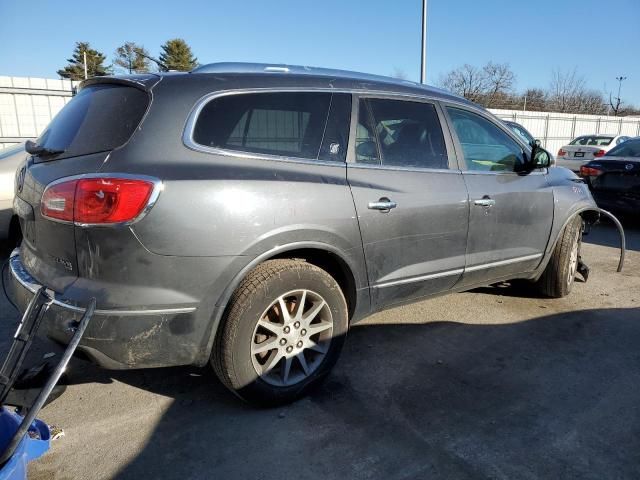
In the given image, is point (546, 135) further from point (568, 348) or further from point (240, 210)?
point (240, 210)

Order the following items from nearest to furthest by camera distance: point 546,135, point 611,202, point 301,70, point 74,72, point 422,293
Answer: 1. point 301,70
2. point 422,293
3. point 611,202
4. point 546,135
5. point 74,72

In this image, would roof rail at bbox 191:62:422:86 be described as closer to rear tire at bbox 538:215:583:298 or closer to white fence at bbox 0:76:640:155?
rear tire at bbox 538:215:583:298

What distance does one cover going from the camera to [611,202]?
8297 mm

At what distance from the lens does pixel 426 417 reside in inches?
108

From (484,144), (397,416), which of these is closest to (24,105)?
(484,144)

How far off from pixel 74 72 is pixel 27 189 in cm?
6171

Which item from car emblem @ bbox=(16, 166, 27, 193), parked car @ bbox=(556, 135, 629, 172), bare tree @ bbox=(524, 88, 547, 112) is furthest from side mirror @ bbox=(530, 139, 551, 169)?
bare tree @ bbox=(524, 88, 547, 112)

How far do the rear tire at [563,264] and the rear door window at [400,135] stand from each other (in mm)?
1697

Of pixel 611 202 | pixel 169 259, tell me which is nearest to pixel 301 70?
pixel 169 259

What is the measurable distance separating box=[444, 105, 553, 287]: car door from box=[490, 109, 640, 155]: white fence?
65.6ft

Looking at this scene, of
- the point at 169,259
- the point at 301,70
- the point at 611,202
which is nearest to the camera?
the point at 169,259

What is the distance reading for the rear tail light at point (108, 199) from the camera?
2.21m

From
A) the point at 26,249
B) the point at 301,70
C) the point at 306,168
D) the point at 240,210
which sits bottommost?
the point at 26,249

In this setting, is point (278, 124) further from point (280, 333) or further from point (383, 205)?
point (280, 333)
